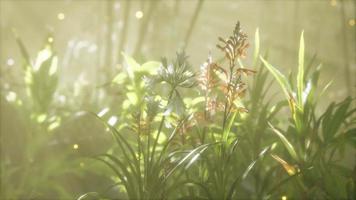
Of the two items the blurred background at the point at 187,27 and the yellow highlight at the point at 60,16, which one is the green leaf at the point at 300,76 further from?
the yellow highlight at the point at 60,16

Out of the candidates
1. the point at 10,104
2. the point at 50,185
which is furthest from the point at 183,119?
the point at 10,104

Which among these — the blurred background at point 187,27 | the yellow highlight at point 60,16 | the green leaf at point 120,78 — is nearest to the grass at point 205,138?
the green leaf at point 120,78

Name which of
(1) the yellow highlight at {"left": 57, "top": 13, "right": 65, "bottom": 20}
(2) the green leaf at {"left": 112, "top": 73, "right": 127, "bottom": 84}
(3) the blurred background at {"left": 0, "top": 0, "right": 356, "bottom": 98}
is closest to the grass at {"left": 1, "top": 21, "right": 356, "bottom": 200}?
(2) the green leaf at {"left": 112, "top": 73, "right": 127, "bottom": 84}

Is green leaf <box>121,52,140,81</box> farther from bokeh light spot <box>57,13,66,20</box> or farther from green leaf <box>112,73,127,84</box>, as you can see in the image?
A: bokeh light spot <box>57,13,66,20</box>

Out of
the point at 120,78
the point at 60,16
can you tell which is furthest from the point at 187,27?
the point at 120,78

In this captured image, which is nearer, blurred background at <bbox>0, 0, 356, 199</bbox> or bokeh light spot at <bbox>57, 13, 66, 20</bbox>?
blurred background at <bbox>0, 0, 356, 199</bbox>

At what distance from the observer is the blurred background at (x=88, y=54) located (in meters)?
2.50

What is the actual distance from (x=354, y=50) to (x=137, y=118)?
10535 mm

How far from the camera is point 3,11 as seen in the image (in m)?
11.7

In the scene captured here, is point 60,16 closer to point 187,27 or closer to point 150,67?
point 187,27

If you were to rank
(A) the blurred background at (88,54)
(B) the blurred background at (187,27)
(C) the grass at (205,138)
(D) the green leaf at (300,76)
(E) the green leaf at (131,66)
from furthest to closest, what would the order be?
(B) the blurred background at (187,27), (A) the blurred background at (88,54), (E) the green leaf at (131,66), (D) the green leaf at (300,76), (C) the grass at (205,138)

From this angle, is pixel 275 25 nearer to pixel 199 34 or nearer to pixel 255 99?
pixel 199 34

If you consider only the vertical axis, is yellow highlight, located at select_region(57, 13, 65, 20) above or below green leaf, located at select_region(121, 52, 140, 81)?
above

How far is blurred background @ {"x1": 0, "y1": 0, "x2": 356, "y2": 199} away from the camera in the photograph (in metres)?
2.50
